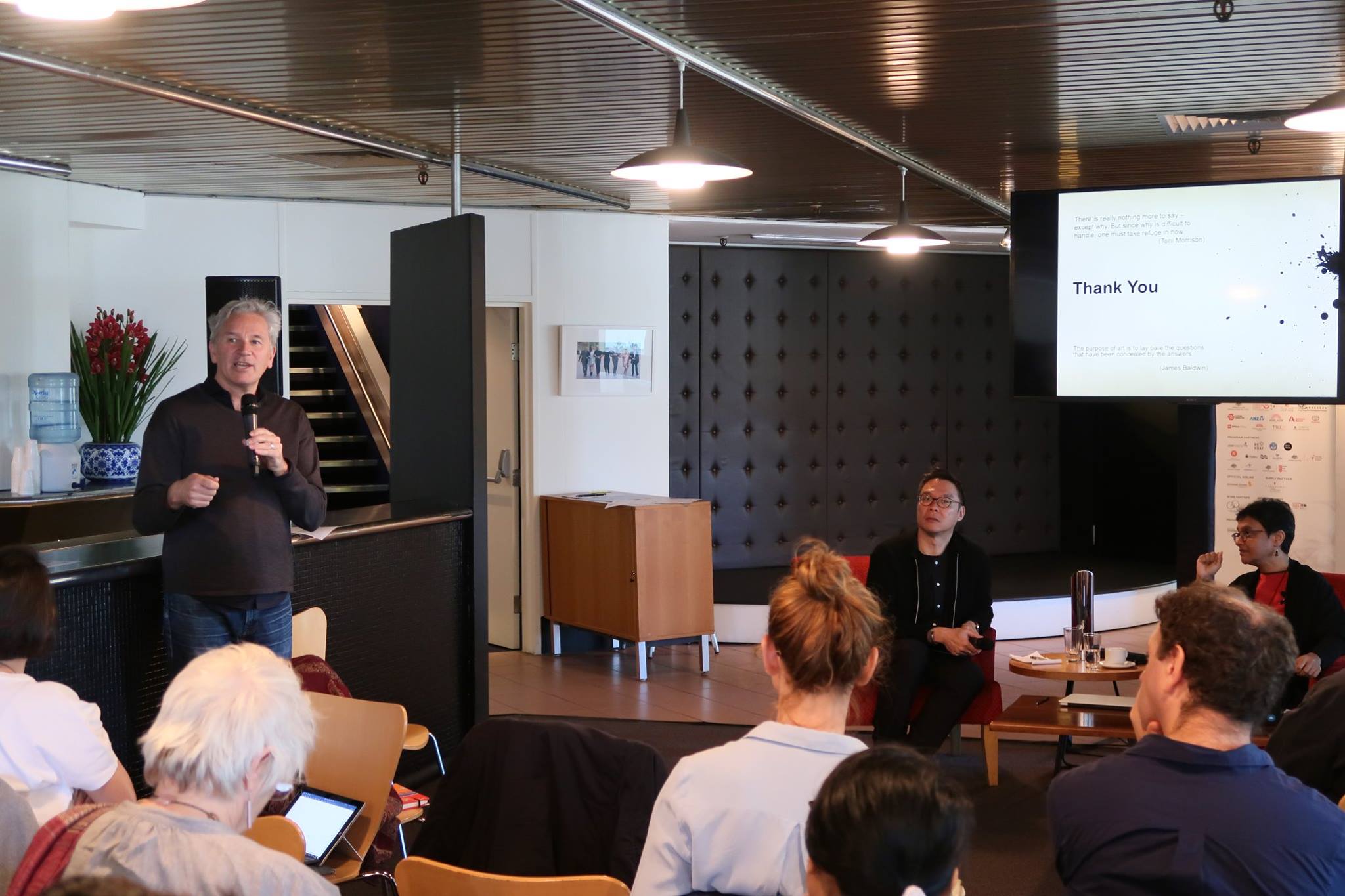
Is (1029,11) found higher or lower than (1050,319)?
higher

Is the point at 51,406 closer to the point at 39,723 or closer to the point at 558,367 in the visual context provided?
the point at 558,367

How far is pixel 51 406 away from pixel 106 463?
1.42 ft

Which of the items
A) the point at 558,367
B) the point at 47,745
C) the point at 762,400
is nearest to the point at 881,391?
the point at 762,400

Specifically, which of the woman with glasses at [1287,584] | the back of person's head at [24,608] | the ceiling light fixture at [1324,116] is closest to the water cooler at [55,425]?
the back of person's head at [24,608]

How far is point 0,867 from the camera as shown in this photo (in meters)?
2.19

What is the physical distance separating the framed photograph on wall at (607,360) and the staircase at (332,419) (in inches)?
Result: 108

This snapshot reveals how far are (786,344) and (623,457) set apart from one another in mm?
2592

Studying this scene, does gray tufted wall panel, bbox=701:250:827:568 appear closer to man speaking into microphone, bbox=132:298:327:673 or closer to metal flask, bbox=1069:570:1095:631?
metal flask, bbox=1069:570:1095:631

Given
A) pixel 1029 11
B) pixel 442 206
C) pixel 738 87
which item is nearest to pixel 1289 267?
pixel 1029 11

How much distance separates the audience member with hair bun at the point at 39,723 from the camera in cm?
254

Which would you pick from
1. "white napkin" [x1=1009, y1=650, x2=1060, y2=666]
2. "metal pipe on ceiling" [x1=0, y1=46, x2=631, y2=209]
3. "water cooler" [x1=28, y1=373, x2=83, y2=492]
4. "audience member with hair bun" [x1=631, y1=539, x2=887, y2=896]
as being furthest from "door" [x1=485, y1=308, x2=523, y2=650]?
"audience member with hair bun" [x1=631, y1=539, x2=887, y2=896]

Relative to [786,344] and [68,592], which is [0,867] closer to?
[68,592]

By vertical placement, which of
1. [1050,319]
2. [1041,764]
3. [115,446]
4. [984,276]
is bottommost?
[1041,764]

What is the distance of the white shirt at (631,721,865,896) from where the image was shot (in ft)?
7.00
